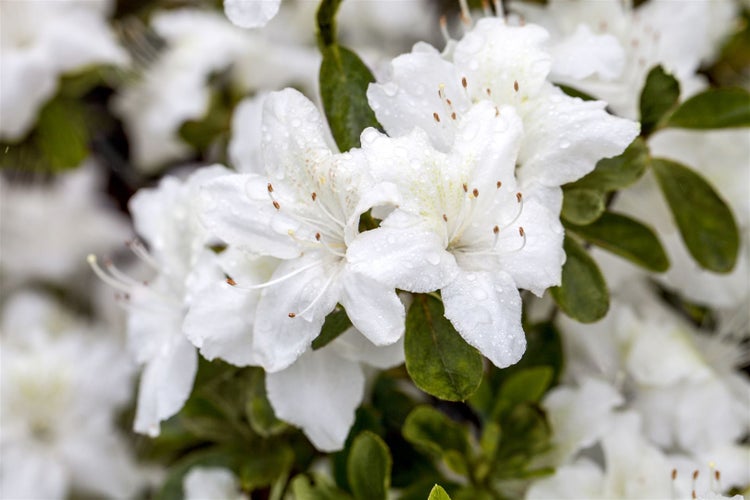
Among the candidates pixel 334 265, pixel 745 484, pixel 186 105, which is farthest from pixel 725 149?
pixel 186 105

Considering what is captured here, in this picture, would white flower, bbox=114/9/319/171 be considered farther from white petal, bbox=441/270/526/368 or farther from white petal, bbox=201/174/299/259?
white petal, bbox=441/270/526/368

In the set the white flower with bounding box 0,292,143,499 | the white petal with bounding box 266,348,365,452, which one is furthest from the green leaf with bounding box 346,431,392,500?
the white flower with bounding box 0,292,143,499

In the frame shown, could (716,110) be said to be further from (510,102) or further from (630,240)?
(510,102)

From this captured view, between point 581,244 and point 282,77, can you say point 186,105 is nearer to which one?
point 282,77

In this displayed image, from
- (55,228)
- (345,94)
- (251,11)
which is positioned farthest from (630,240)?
(55,228)

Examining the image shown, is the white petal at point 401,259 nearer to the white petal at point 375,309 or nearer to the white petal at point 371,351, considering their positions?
the white petal at point 375,309

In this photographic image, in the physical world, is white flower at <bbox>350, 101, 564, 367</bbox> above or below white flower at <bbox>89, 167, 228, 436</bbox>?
above

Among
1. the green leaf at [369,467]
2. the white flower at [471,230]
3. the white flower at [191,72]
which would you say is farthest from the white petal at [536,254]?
the white flower at [191,72]
